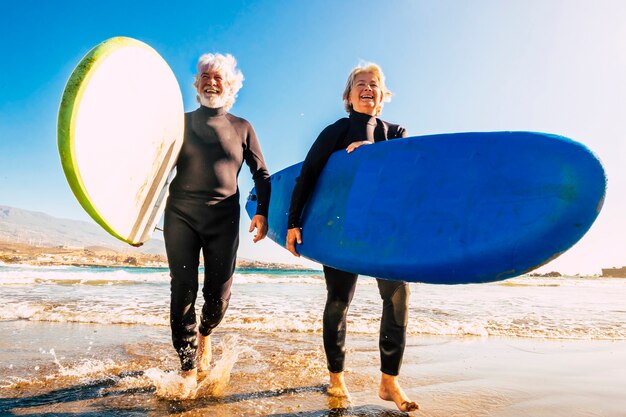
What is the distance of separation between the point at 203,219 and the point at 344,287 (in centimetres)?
92

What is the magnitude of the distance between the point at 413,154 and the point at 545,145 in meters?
0.62

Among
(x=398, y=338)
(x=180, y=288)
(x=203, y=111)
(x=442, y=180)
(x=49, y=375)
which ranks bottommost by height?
(x=49, y=375)

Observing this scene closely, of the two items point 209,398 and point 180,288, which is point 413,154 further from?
point 209,398

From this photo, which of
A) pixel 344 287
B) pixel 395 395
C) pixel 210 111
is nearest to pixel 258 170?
pixel 210 111

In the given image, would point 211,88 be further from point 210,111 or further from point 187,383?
point 187,383

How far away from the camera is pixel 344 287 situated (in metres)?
2.34

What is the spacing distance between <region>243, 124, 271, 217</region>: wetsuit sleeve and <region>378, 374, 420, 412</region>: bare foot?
127cm

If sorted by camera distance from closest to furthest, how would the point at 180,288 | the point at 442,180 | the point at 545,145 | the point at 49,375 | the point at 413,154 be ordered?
the point at 545,145 < the point at 442,180 < the point at 413,154 < the point at 180,288 < the point at 49,375

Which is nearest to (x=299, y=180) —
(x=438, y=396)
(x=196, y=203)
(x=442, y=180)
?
(x=196, y=203)

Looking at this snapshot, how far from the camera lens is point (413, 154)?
2111 mm

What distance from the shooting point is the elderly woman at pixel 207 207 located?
7.78ft

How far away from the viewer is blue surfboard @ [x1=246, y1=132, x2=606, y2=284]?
5.23 feet

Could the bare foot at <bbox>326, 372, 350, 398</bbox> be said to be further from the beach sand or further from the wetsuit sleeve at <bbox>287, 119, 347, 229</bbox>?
the wetsuit sleeve at <bbox>287, 119, 347, 229</bbox>

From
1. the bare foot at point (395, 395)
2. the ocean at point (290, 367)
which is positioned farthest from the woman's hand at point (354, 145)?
the ocean at point (290, 367)
